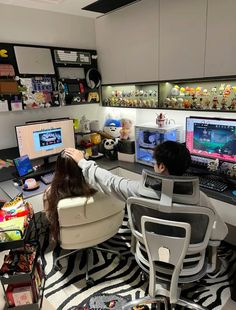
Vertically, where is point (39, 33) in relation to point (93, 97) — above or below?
above

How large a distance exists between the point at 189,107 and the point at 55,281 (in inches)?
72.9

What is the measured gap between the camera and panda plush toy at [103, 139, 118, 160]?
8.97ft

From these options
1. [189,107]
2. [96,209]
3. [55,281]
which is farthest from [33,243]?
[189,107]

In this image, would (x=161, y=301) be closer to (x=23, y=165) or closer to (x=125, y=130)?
(x=23, y=165)

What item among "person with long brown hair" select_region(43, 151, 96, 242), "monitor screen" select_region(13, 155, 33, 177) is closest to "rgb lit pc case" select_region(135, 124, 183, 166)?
"person with long brown hair" select_region(43, 151, 96, 242)

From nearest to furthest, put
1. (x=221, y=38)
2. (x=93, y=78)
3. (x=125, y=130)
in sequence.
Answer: (x=221, y=38), (x=125, y=130), (x=93, y=78)

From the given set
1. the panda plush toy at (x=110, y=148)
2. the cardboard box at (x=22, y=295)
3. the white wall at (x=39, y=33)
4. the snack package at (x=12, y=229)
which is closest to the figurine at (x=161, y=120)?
the panda plush toy at (x=110, y=148)

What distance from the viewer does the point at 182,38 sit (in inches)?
77.5

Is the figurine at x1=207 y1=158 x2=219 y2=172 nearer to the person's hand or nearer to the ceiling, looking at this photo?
the person's hand

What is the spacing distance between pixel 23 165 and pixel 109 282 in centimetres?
125

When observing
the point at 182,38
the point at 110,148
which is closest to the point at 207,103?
the point at 182,38

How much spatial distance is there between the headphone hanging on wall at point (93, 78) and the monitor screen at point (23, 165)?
3.87 ft

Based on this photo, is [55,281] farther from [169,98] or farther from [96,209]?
[169,98]

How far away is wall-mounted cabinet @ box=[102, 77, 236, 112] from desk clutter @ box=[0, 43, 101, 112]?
273 millimetres
